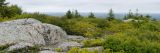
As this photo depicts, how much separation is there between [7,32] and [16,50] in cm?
172

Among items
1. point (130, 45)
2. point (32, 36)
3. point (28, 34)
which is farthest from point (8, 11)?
point (130, 45)

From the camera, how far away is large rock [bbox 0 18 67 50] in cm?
1441

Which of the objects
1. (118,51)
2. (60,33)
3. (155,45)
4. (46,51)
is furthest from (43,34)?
(155,45)

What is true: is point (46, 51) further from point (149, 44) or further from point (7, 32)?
point (149, 44)

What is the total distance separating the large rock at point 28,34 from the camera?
47.3 feet

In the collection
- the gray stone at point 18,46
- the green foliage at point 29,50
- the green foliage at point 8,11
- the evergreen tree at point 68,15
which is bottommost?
the evergreen tree at point 68,15

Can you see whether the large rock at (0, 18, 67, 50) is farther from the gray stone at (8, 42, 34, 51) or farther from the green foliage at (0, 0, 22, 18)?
the green foliage at (0, 0, 22, 18)

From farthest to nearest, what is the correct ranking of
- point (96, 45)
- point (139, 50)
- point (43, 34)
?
1. point (43, 34)
2. point (96, 45)
3. point (139, 50)

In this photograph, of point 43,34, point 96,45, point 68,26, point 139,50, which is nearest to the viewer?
point 139,50

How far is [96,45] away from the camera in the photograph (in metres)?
14.6

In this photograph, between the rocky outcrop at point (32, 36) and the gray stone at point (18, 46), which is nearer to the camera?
the gray stone at point (18, 46)

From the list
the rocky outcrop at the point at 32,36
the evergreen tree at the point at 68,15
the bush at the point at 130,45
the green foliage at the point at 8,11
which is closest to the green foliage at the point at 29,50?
the rocky outcrop at the point at 32,36

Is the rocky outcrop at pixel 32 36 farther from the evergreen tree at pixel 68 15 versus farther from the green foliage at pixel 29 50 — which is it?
the evergreen tree at pixel 68 15

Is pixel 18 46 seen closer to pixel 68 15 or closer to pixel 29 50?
pixel 29 50
